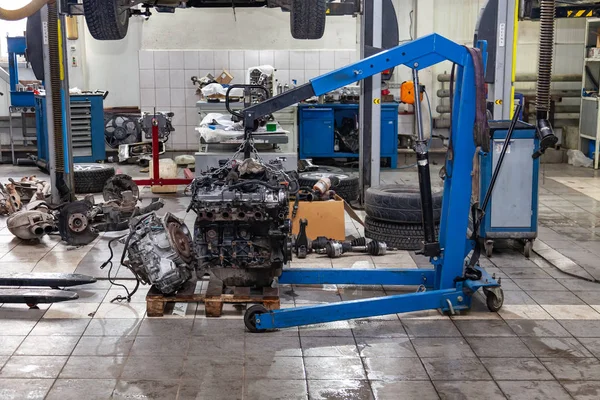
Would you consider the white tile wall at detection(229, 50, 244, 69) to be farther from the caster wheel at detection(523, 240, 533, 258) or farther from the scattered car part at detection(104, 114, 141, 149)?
the caster wheel at detection(523, 240, 533, 258)

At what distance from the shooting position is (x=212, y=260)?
5.40m

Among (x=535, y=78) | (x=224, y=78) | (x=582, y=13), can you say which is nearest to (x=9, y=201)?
(x=224, y=78)

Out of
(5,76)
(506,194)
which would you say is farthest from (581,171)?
(5,76)

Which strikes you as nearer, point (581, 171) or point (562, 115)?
point (581, 171)

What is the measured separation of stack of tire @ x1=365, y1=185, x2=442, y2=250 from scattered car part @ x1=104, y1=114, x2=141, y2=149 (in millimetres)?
6770

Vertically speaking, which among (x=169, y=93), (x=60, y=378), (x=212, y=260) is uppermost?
(x=169, y=93)

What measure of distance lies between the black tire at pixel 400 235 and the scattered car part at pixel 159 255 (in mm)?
2216

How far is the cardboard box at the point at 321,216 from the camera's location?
23.4 feet

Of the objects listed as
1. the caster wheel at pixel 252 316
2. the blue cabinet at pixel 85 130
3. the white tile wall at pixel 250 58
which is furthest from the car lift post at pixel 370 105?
the blue cabinet at pixel 85 130

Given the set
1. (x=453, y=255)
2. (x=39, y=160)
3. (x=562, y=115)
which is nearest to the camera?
(x=453, y=255)

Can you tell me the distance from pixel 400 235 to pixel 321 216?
0.73 metres

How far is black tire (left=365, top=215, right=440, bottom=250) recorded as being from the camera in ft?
23.0

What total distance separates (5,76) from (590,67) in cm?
909

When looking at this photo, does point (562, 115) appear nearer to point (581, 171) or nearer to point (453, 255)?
point (581, 171)
